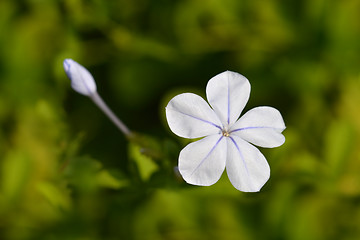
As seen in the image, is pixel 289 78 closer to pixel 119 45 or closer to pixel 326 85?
pixel 326 85

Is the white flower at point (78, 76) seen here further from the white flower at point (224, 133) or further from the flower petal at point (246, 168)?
the flower petal at point (246, 168)

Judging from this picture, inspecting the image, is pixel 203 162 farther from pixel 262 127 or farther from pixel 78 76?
pixel 78 76

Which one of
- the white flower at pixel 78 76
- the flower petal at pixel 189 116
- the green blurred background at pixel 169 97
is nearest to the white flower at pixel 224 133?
the flower petal at pixel 189 116

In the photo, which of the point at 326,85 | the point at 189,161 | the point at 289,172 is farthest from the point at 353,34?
the point at 189,161

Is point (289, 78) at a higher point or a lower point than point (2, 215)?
higher

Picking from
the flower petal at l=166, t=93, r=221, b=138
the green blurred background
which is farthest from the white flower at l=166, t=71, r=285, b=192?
the green blurred background

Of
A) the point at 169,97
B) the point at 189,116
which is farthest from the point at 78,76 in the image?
the point at 169,97
